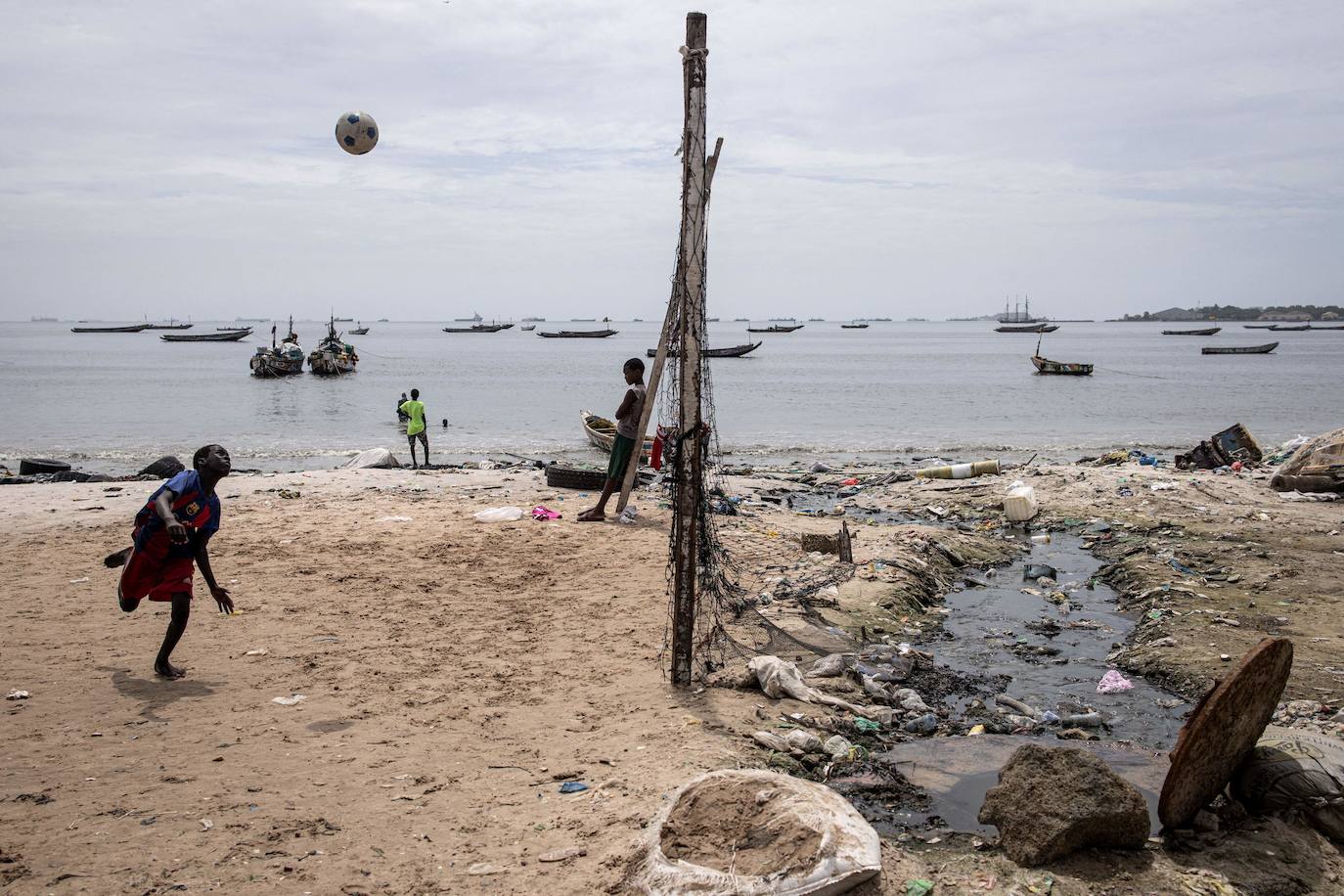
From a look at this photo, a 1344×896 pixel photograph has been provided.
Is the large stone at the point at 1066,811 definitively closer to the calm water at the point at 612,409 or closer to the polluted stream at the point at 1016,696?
the polluted stream at the point at 1016,696

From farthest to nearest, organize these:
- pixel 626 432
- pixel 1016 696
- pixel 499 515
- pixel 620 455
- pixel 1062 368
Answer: pixel 1062 368 < pixel 499 515 < pixel 620 455 < pixel 626 432 < pixel 1016 696

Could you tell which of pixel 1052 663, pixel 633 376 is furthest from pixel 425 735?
pixel 633 376

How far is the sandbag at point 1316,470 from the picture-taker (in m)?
11.4

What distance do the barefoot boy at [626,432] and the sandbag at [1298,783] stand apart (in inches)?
242

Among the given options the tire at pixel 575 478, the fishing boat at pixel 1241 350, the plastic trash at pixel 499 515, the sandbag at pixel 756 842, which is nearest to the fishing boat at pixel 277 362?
the tire at pixel 575 478

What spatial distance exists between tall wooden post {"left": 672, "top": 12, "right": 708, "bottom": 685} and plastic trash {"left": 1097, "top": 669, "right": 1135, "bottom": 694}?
2773 millimetres

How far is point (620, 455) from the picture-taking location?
9672 mm

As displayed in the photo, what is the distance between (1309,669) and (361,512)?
28.5 feet

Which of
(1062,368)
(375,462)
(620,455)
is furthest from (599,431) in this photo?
(1062,368)

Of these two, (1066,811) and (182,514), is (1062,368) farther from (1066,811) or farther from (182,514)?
(182,514)

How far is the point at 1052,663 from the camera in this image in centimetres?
639

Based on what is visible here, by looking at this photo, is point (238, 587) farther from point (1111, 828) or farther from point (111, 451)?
point (111, 451)

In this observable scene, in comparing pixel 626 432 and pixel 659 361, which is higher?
pixel 659 361

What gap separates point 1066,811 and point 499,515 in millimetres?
7251
